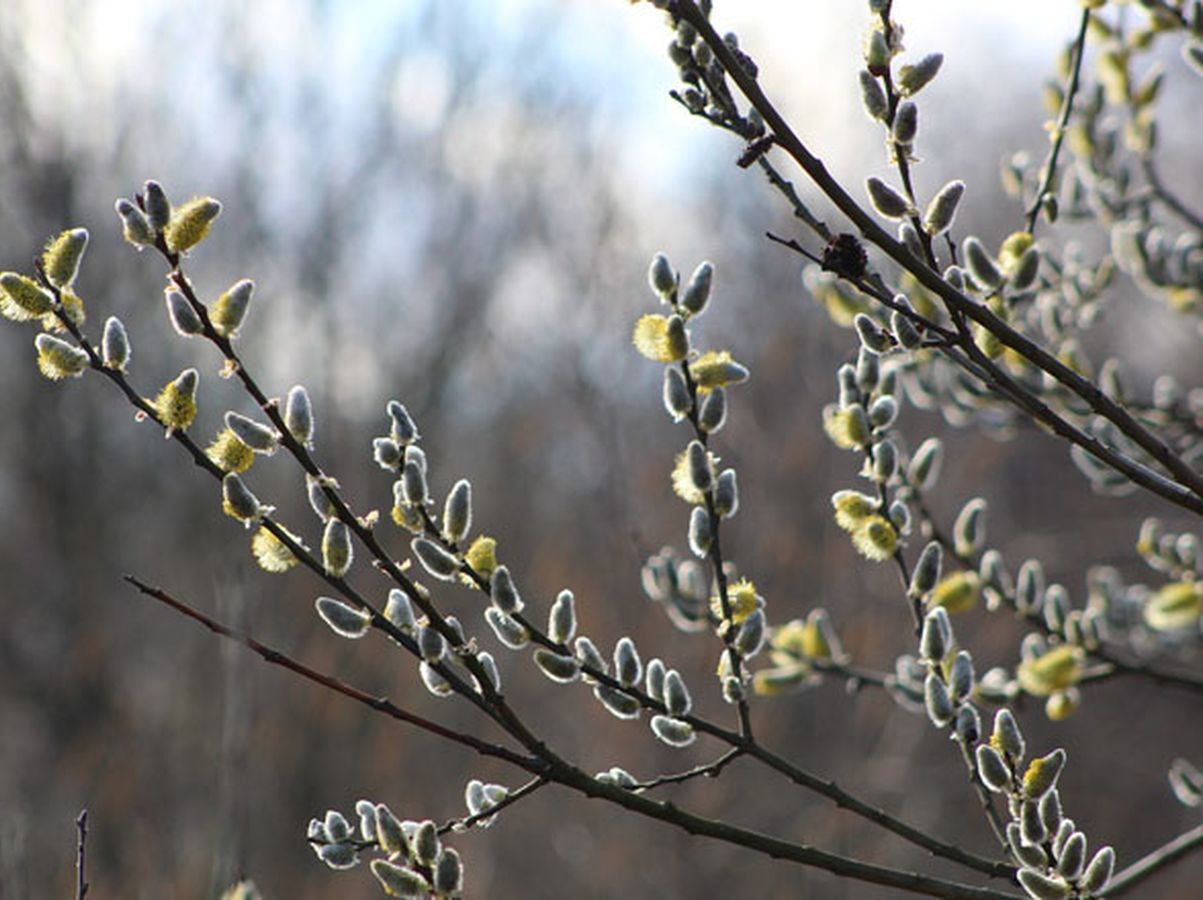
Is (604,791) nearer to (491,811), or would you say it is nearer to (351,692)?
(491,811)

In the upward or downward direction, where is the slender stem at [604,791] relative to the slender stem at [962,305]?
downward

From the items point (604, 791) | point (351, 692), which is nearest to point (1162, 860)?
point (604, 791)

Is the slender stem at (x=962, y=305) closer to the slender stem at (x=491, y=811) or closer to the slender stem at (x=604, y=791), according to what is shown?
the slender stem at (x=604, y=791)

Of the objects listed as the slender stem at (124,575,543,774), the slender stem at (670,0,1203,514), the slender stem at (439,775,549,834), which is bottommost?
the slender stem at (439,775,549,834)

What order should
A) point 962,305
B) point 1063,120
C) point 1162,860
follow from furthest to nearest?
point 1162,860 → point 1063,120 → point 962,305

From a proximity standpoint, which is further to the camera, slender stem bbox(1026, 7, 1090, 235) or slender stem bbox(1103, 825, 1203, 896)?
slender stem bbox(1103, 825, 1203, 896)

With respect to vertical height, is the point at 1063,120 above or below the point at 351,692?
above

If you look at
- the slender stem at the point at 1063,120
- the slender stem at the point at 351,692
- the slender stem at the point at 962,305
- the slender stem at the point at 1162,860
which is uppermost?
the slender stem at the point at 1063,120

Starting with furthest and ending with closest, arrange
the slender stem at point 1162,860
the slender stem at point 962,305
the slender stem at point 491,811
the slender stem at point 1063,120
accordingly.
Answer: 1. the slender stem at point 1162,860
2. the slender stem at point 1063,120
3. the slender stem at point 491,811
4. the slender stem at point 962,305

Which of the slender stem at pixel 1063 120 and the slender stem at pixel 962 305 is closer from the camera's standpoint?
the slender stem at pixel 962 305

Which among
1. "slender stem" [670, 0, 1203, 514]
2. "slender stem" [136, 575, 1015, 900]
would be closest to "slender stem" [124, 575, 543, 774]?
"slender stem" [136, 575, 1015, 900]

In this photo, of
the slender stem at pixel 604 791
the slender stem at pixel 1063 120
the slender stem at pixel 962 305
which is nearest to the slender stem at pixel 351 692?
the slender stem at pixel 604 791

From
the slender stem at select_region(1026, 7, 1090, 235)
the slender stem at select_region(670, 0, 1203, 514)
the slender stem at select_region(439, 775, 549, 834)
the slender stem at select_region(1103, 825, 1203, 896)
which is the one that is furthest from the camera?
the slender stem at select_region(1103, 825, 1203, 896)

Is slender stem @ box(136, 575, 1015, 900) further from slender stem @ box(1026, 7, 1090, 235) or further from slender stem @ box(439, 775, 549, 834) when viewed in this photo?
slender stem @ box(1026, 7, 1090, 235)
